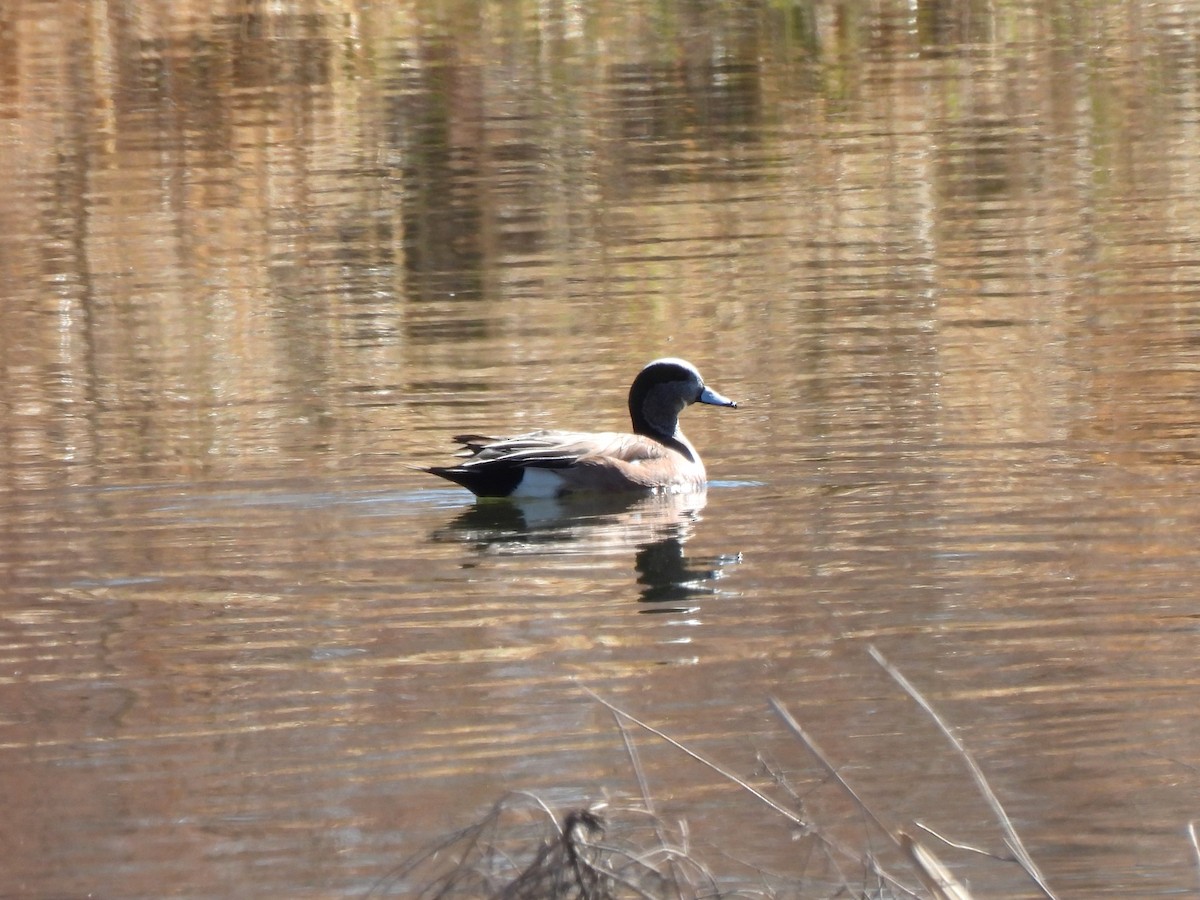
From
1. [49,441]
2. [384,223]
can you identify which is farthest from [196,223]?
[49,441]

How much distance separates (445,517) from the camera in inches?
381

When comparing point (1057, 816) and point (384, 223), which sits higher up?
point (384, 223)

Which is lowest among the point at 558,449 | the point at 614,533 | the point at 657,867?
the point at 614,533

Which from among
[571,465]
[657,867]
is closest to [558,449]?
[571,465]

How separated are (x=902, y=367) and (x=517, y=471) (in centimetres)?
288

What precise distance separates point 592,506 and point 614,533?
57 centimetres

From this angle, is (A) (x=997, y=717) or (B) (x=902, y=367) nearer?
(A) (x=997, y=717)

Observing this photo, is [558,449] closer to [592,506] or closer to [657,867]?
[592,506]

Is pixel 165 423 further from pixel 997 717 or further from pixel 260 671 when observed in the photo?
pixel 997 717

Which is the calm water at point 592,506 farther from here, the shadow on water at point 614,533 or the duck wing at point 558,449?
the duck wing at point 558,449

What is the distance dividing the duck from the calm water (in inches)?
5.9

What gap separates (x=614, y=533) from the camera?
9555 mm

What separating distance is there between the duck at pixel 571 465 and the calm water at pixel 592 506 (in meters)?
0.15

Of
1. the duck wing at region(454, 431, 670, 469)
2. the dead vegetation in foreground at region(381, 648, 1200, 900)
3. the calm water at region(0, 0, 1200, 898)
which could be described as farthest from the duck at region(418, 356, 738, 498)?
the dead vegetation in foreground at region(381, 648, 1200, 900)
